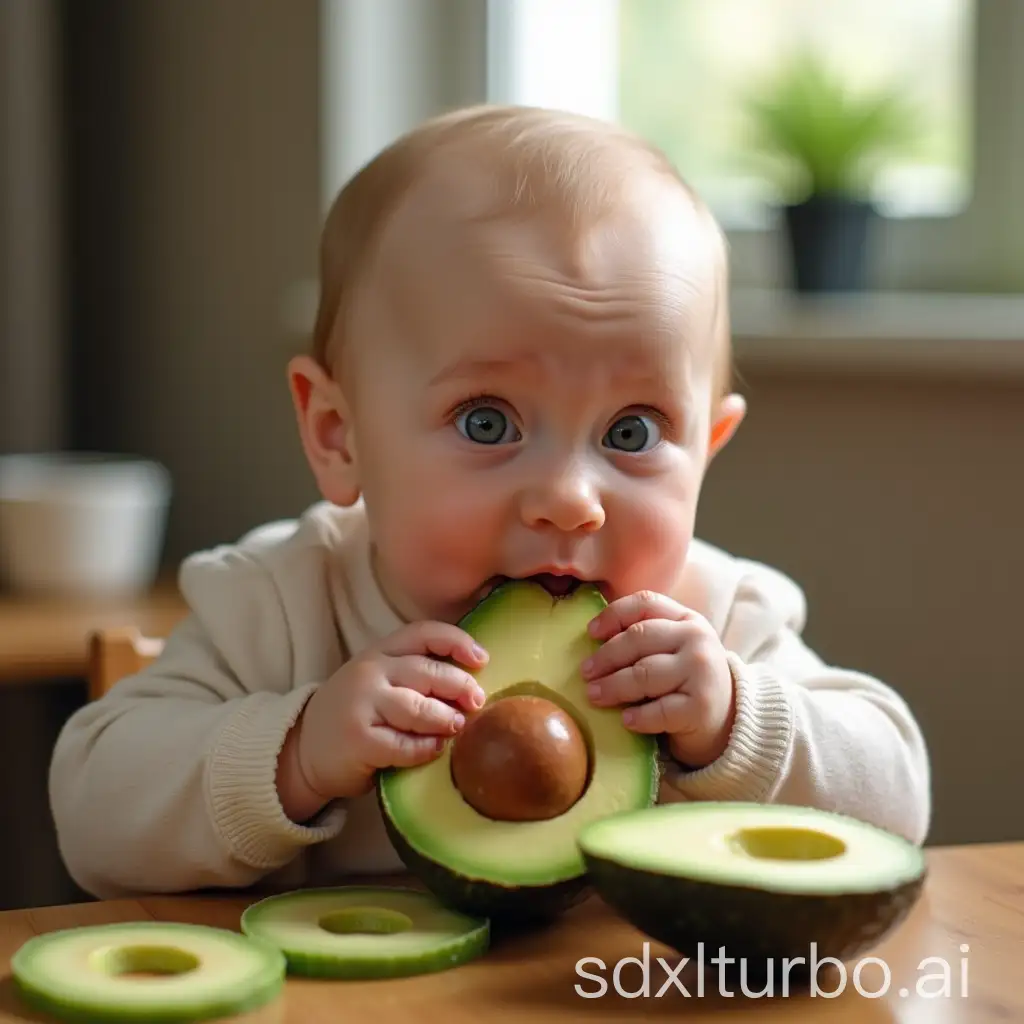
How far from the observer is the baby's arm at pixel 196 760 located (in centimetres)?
85

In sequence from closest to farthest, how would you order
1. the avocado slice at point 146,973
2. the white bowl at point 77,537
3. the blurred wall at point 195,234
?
the avocado slice at point 146,973, the white bowl at point 77,537, the blurred wall at point 195,234

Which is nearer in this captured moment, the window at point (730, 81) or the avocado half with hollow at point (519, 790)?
the avocado half with hollow at point (519, 790)

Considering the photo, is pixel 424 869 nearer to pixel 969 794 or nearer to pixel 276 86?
pixel 969 794

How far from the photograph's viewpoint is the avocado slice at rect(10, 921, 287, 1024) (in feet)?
2.05

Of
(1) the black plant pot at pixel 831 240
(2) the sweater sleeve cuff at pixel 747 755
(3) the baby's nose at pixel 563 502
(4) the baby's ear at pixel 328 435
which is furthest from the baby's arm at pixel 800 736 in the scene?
(1) the black plant pot at pixel 831 240

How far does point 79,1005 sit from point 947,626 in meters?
1.03

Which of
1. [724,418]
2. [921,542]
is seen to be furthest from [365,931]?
[921,542]

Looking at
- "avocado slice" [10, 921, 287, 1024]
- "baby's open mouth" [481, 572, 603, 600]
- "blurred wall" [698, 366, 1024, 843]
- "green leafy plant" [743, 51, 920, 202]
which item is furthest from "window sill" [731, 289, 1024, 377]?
"avocado slice" [10, 921, 287, 1024]

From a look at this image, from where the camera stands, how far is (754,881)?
25.6 inches

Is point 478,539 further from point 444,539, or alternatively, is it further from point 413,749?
point 413,749

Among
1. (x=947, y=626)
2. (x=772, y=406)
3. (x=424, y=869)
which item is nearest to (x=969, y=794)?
(x=947, y=626)

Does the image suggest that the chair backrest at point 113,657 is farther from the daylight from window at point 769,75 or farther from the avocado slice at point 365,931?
the daylight from window at point 769,75

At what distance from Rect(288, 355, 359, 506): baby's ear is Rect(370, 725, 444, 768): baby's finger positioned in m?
0.22

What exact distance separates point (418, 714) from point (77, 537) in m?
1.21
